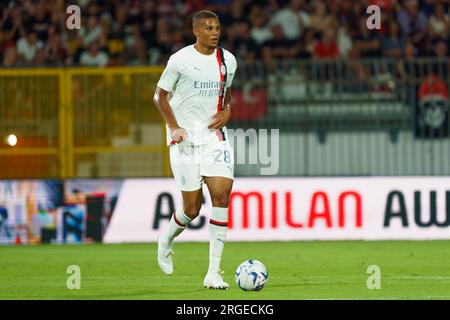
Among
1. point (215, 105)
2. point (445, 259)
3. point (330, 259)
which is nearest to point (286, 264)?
point (330, 259)

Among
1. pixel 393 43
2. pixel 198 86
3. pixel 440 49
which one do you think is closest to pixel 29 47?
pixel 393 43

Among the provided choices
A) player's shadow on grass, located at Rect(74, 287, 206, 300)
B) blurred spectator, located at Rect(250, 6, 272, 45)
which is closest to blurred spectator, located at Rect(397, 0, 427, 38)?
blurred spectator, located at Rect(250, 6, 272, 45)

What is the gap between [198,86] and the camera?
11.9m

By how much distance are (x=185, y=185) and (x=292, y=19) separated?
1068 centimetres

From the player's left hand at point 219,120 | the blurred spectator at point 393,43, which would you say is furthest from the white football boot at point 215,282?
the blurred spectator at point 393,43

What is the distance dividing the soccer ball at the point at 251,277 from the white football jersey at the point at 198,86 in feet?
4.58

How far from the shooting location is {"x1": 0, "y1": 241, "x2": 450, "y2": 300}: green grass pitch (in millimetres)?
10977

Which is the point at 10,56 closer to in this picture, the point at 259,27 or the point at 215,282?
the point at 259,27

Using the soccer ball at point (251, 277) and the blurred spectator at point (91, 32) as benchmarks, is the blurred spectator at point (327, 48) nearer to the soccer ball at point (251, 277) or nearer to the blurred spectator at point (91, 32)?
the blurred spectator at point (91, 32)

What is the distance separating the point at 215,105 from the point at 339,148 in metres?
7.19

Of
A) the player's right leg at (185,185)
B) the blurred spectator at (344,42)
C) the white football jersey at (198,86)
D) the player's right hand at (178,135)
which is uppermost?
the blurred spectator at (344,42)

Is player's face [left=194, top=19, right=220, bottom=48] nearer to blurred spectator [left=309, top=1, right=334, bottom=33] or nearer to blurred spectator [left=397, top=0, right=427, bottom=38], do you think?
blurred spectator [left=309, top=1, right=334, bottom=33]

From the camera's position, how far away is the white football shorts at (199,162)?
11.7 m

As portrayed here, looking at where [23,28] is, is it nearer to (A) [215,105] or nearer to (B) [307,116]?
(B) [307,116]
